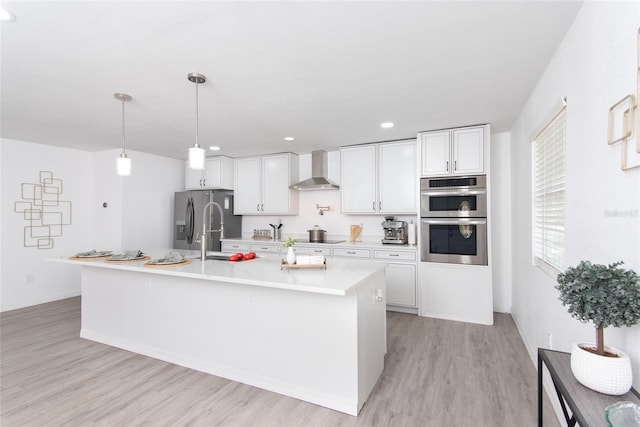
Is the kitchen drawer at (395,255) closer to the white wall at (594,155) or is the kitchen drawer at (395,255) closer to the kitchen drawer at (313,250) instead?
the kitchen drawer at (313,250)

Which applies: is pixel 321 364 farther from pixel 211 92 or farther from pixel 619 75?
pixel 211 92

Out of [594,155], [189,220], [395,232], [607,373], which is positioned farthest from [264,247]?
[607,373]

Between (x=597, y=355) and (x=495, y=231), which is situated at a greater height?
(x=495, y=231)

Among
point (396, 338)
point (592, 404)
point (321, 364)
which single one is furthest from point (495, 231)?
point (592, 404)

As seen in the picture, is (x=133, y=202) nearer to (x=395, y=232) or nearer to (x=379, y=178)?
(x=379, y=178)

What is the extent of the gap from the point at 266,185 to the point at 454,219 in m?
3.07

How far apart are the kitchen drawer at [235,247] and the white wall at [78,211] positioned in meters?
1.14

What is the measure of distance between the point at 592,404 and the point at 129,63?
10.1ft

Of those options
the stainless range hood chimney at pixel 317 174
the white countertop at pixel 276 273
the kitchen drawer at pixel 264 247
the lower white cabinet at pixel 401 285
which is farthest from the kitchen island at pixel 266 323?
the stainless range hood chimney at pixel 317 174

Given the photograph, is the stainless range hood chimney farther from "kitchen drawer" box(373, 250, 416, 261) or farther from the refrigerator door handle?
the refrigerator door handle

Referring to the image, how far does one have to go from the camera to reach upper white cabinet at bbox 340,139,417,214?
4.27 meters

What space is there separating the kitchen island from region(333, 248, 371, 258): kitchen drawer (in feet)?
5.33

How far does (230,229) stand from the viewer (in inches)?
221

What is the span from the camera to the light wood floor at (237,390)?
78.6 inches
